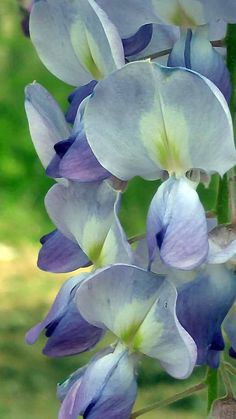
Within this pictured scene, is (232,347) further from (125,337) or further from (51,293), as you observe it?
(51,293)

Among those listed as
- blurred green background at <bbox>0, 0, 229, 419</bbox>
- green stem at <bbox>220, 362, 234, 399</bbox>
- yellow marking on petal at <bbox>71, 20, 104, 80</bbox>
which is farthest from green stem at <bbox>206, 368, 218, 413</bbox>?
blurred green background at <bbox>0, 0, 229, 419</bbox>

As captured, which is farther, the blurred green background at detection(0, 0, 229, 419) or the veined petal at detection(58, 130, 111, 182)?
the blurred green background at detection(0, 0, 229, 419)

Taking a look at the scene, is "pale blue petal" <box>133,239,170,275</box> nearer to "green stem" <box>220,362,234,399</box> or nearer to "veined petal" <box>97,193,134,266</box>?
"veined petal" <box>97,193,134,266</box>

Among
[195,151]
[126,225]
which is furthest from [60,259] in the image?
[126,225]

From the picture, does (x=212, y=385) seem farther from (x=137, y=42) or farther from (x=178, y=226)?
(x=137, y=42)

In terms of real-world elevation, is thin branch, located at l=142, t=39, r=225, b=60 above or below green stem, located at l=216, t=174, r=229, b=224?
above
